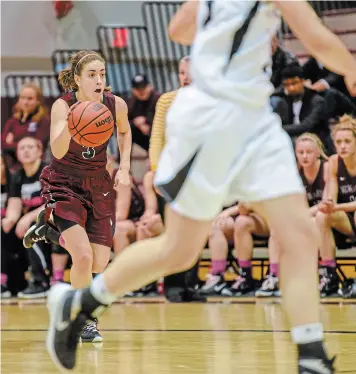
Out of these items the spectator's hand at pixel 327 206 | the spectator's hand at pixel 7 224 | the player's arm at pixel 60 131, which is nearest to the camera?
the player's arm at pixel 60 131

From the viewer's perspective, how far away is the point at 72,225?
5.73 metres

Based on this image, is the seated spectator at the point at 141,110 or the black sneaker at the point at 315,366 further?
the seated spectator at the point at 141,110

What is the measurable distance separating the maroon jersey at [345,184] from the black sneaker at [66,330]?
5.18 meters

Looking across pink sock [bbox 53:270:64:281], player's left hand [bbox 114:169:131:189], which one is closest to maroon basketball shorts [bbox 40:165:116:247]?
player's left hand [bbox 114:169:131:189]

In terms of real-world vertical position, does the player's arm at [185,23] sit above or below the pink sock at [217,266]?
above

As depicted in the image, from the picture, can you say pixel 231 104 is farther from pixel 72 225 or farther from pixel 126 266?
pixel 72 225

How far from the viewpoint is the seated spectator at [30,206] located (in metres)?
9.80

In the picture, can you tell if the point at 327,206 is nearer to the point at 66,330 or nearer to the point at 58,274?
the point at 58,274

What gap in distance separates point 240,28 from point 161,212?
17.1ft

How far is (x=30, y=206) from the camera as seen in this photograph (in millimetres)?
10023

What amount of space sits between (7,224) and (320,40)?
6876 mm

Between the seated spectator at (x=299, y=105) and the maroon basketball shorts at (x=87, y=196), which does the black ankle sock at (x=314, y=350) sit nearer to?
the maroon basketball shorts at (x=87, y=196)

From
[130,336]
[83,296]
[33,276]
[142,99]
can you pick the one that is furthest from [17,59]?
[83,296]

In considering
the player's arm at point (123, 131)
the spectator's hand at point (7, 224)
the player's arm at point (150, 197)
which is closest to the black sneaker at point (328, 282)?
the player's arm at point (150, 197)
